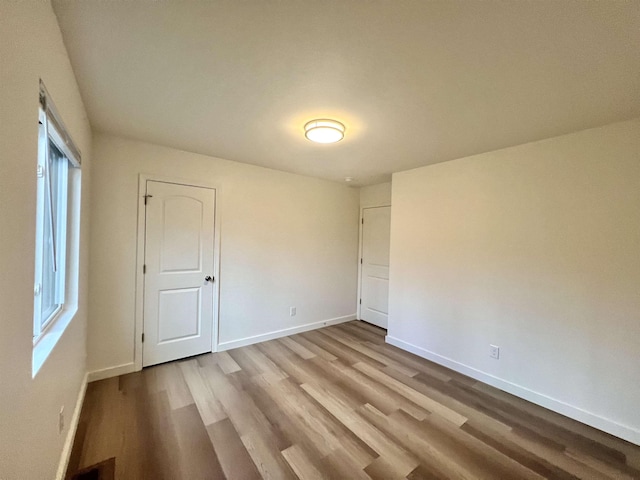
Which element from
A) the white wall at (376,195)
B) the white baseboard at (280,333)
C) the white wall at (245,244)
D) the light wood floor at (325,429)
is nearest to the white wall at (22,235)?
the light wood floor at (325,429)

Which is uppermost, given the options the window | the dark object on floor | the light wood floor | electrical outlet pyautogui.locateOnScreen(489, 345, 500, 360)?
the window

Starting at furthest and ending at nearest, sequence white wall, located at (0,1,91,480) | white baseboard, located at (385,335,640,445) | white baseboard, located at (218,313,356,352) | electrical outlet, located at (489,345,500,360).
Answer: white baseboard, located at (218,313,356,352) → electrical outlet, located at (489,345,500,360) → white baseboard, located at (385,335,640,445) → white wall, located at (0,1,91,480)

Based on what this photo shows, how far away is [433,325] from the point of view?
3139 mm

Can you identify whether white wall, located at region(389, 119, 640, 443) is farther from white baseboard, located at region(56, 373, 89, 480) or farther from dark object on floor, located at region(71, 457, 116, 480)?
white baseboard, located at region(56, 373, 89, 480)

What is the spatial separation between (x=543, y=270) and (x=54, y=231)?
12.4 ft

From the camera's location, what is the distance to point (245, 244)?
3.39 meters

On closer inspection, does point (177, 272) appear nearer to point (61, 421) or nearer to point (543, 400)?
point (61, 421)

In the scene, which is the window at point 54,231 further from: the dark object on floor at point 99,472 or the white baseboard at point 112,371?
the white baseboard at point 112,371

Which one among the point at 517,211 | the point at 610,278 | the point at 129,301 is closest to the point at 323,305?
the point at 129,301

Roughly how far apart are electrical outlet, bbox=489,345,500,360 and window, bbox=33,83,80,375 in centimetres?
337

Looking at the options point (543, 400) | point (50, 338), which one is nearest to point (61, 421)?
point (50, 338)

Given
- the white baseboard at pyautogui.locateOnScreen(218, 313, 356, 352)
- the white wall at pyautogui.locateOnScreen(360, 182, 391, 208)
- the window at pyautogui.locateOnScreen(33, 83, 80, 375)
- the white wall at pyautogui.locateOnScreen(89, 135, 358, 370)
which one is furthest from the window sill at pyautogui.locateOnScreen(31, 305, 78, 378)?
the white wall at pyautogui.locateOnScreen(360, 182, 391, 208)

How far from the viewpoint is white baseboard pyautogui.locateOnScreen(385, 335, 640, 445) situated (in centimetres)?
194

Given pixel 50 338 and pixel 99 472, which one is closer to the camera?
pixel 50 338
